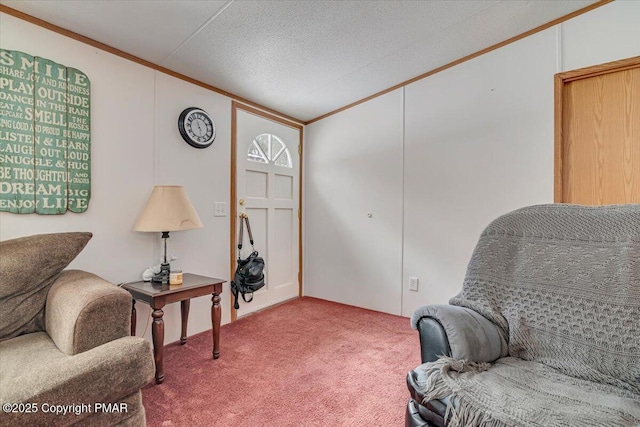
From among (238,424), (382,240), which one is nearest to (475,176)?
(382,240)

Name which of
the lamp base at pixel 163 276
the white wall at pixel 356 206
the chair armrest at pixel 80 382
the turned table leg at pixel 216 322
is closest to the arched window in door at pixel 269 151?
the white wall at pixel 356 206

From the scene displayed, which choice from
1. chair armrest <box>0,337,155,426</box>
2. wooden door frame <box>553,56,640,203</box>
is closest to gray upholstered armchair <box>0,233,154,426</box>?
chair armrest <box>0,337,155,426</box>

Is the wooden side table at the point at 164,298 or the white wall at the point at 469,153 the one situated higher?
the white wall at the point at 469,153

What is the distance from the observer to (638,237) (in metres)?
1.13

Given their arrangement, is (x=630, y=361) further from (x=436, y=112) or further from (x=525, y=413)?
(x=436, y=112)

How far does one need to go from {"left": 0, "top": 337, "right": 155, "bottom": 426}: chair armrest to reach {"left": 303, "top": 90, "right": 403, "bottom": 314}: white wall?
7.12 feet

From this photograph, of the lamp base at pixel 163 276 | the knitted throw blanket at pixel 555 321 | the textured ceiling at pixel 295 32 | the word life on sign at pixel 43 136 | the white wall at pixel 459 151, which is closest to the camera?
the knitted throw blanket at pixel 555 321

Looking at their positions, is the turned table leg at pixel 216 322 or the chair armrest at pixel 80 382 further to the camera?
the turned table leg at pixel 216 322

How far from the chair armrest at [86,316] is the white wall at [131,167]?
1.97 ft

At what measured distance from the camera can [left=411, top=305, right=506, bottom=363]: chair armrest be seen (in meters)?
1.09

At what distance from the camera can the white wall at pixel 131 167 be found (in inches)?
67.7

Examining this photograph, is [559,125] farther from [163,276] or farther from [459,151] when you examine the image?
[163,276]

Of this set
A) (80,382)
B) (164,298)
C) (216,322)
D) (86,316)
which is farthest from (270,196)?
(80,382)

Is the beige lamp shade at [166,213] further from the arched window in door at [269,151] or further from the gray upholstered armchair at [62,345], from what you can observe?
the arched window in door at [269,151]
